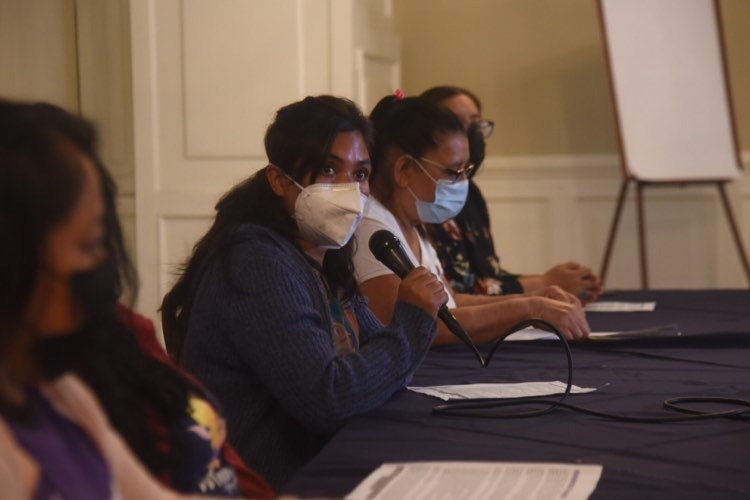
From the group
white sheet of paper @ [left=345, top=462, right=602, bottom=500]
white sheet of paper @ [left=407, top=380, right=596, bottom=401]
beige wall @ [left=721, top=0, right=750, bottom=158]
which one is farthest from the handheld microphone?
beige wall @ [left=721, top=0, right=750, bottom=158]

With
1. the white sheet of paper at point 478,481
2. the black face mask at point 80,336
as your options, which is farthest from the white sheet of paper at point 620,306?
the black face mask at point 80,336

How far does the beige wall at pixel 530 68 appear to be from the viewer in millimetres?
5191

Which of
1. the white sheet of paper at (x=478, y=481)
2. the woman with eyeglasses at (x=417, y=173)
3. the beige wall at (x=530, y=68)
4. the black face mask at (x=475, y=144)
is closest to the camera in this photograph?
the white sheet of paper at (x=478, y=481)

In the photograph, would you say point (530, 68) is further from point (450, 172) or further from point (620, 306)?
point (450, 172)

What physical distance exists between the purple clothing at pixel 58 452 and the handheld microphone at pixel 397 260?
3.85ft

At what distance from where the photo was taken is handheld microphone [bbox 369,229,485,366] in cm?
200

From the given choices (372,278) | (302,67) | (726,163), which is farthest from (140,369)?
(726,163)

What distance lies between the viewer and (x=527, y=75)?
17.1 feet

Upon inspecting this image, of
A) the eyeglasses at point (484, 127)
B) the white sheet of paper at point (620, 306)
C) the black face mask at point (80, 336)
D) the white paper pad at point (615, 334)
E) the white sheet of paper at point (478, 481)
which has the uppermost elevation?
the eyeglasses at point (484, 127)

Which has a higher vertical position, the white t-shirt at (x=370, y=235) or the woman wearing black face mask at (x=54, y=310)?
the white t-shirt at (x=370, y=235)

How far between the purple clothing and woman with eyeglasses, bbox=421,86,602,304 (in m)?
2.39

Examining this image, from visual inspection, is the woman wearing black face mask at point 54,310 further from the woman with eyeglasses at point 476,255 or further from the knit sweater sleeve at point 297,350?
the woman with eyeglasses at point 476,255

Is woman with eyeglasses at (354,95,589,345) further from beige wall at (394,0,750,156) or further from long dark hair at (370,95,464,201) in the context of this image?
beige wall at (394,0,750,156)

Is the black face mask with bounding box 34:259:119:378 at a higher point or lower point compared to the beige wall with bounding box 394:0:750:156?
lower
